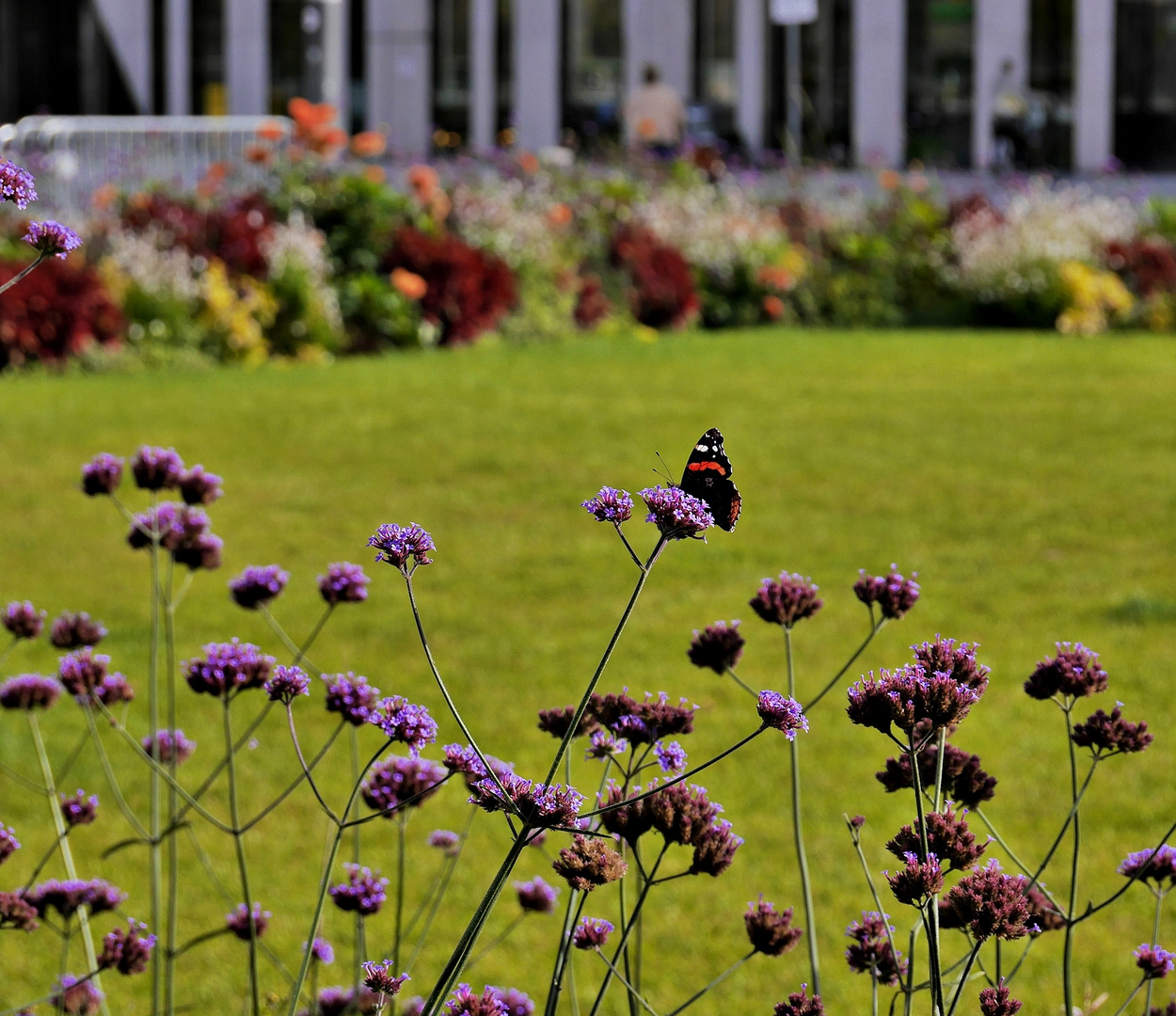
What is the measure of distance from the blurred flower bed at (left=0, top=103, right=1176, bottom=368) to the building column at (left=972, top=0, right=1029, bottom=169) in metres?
14.2

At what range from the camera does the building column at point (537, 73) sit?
33.1 metres

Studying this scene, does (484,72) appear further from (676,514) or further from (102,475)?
(676,514)

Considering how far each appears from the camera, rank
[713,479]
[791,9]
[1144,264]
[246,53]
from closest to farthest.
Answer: [713,479] < [1144,264] < [791,9] < [246,53]

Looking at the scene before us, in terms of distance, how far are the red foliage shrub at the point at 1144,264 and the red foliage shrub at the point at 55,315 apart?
8.58 metres

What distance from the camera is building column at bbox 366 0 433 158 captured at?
33750 millimetres

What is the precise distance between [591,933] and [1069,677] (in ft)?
1.84

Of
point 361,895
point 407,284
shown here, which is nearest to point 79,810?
point 361,895

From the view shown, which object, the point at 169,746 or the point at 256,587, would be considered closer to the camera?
the point at 256,587

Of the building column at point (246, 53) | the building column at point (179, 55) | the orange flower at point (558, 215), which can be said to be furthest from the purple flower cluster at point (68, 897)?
the building column at point (179, 55)

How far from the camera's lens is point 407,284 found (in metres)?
12.4

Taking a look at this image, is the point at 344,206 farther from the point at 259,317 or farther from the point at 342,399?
the point at 342,399

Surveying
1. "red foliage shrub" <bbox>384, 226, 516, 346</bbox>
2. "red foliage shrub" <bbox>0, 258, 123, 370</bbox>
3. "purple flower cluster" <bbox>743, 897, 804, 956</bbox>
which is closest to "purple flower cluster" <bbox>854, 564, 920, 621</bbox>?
"purple flower cluster" <bbox>743, 897, 804, 956</bbox>

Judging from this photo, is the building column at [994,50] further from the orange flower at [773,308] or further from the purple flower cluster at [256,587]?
the purple flower cluster at [256,587]

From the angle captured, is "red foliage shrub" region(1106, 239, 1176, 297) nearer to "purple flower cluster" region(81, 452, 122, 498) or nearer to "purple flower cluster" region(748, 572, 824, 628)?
"purple flower cluster" region(81, 452, 122, 498)
